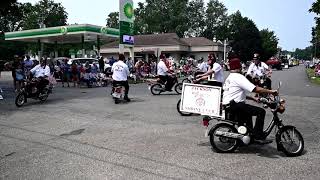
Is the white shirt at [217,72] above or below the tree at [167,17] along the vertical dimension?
below

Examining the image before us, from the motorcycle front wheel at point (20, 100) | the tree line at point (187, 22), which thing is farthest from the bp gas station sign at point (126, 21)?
the tree line at point (187, 22)

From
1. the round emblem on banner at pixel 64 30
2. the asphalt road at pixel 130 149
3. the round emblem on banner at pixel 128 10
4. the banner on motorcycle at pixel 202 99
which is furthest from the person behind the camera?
the round emblem on banner at pixel 64 30

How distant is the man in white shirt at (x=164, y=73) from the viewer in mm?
17641

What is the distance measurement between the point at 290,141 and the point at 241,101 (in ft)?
3.91

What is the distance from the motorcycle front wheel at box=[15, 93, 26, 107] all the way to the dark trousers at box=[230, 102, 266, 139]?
9.70m

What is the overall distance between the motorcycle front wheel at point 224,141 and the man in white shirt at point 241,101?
0.29 metres

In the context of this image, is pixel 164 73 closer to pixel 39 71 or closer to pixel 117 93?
pixel 117 93

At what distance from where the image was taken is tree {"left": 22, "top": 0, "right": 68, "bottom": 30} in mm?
83375

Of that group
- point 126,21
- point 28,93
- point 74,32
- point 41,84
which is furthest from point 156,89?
point 74,32

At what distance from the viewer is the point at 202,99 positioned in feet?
26.9

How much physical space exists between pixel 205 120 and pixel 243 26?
81963 millimetres

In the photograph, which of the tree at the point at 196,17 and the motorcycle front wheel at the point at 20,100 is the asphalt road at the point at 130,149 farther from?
the tree at the point at 196,17

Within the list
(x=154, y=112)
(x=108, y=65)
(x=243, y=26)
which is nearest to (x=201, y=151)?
(x=154, y=112)

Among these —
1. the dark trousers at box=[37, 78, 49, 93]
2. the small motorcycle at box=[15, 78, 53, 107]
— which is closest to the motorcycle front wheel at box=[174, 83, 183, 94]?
the dark trousers at box=[37, 78, 49, 93]
